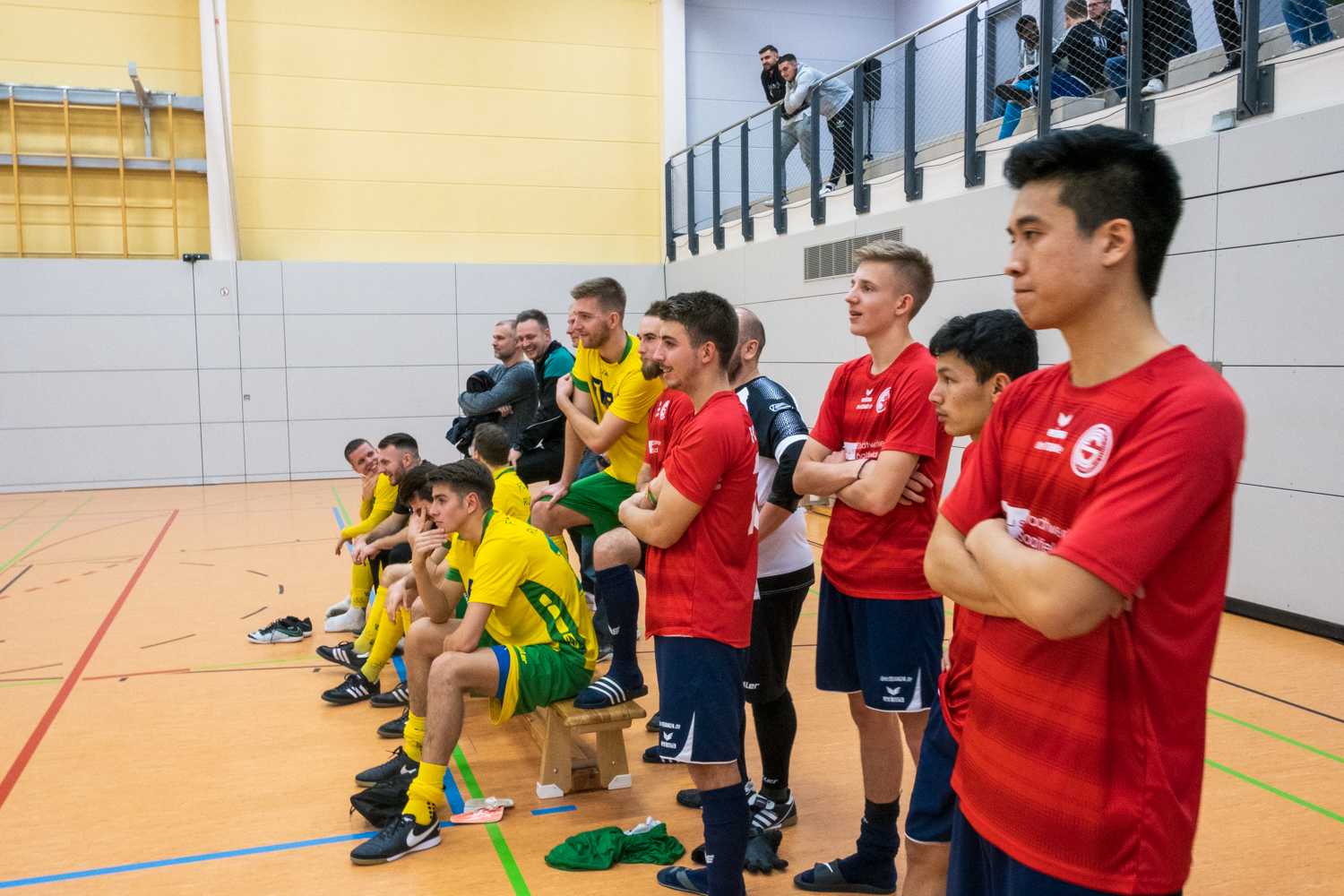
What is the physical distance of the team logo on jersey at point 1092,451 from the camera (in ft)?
4.32

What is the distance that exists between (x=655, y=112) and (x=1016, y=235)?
14390 mm

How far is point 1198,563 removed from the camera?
1.27 meters

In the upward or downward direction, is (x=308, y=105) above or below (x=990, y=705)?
above

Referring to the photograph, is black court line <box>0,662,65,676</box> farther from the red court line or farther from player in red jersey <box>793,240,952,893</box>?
player in red jersey <box>793,240,952,893</box>

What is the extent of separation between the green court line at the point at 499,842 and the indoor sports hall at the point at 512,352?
0.09ft

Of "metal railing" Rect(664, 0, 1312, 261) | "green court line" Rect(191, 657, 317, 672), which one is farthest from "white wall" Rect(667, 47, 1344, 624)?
"green court line" Rect(191, 657, 317, 672)

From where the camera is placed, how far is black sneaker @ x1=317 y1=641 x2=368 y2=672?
511 centimetres

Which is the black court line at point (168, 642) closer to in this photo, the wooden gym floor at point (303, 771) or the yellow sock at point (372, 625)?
the wooden gym floor at point (303, 771)

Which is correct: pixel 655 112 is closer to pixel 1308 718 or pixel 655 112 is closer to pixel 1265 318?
pixel 1265 318

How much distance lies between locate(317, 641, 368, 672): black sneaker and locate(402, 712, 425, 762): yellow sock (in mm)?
1362

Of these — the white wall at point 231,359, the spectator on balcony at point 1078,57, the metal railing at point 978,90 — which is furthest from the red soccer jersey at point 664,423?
the white wall at point 231,359

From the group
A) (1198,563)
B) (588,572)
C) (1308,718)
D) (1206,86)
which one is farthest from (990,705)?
(1206,86)

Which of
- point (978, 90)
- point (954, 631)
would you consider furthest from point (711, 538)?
point (978, 90)

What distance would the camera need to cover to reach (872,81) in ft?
31.5
